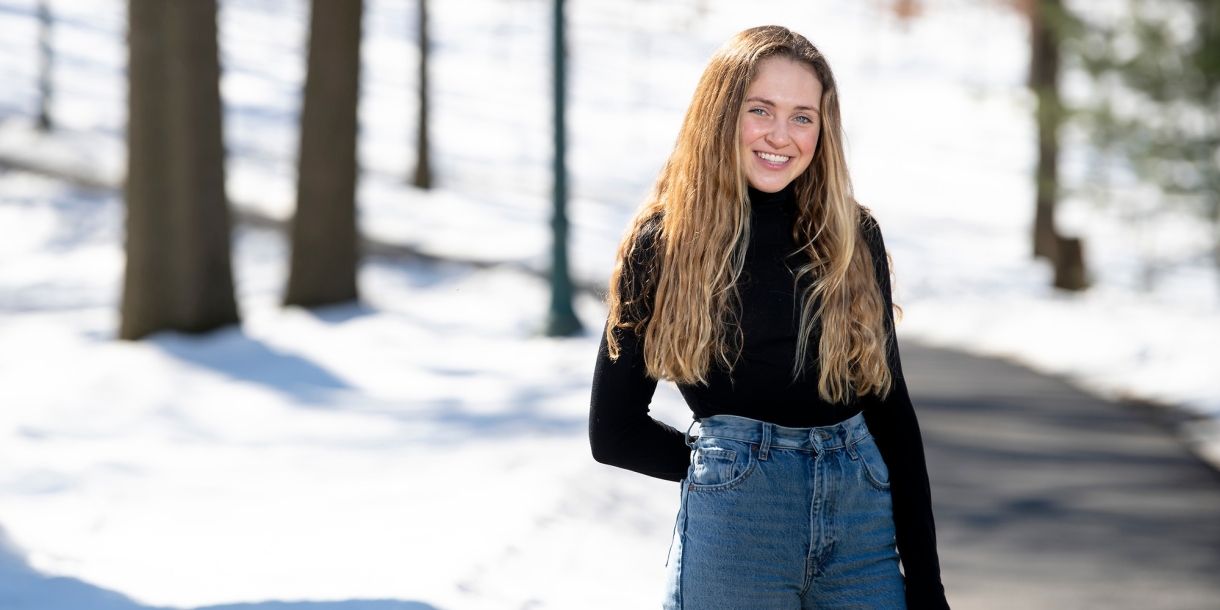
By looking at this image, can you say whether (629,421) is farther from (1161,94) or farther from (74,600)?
(1161,94)

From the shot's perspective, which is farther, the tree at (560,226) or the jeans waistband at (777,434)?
the tree at (560,226)

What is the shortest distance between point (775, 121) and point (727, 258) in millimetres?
309

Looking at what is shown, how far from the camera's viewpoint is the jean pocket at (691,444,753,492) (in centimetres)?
233

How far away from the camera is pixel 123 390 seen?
8766 millimetres

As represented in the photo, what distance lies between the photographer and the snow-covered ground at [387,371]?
5090 millimetres

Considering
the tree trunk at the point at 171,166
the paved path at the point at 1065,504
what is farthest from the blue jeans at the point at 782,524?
the tree trunk at the point at 171,166

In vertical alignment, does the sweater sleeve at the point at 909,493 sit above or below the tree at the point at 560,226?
above

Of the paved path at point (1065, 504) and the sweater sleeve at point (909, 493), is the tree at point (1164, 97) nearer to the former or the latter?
the paved path at point (1065, 504)

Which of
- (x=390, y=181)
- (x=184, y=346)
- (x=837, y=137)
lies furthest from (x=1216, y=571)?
(x=390, y=181)

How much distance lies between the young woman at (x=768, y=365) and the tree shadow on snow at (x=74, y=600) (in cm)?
227

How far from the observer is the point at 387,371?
1002 centimetres

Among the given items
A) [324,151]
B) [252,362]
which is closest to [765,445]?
[252,362]

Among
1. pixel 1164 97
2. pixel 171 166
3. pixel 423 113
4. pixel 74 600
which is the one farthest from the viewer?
pixel 423 113

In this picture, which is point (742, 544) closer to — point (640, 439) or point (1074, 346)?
point (640, 439)
